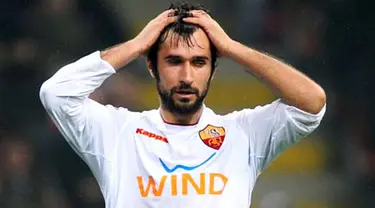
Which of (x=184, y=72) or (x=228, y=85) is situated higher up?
(x=184, y=72)

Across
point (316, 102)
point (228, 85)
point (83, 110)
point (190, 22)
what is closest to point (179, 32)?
point (190, 22)

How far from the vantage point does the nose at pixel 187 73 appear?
365cm

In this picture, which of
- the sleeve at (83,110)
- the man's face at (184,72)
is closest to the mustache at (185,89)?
the man's face at (184,72)

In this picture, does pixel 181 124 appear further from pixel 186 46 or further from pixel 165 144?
pixel 186 46

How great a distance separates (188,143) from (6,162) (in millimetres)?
2312

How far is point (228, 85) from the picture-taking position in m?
6.11

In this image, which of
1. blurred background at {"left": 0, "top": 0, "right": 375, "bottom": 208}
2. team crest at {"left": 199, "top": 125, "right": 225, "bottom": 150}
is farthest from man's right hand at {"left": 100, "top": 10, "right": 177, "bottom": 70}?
blurred background at {"left": 0, "top": 0, "right": 375, "bottom": 208}

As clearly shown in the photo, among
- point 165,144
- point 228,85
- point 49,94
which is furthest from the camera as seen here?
point 228,85

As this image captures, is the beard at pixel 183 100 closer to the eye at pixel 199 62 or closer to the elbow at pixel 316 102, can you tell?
the eye at pixel 199 62

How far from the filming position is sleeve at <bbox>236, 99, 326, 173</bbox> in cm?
368

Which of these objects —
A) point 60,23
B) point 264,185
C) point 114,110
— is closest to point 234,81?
point 264,185

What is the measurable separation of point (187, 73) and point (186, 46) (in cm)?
10

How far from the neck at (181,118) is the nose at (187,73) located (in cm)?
16

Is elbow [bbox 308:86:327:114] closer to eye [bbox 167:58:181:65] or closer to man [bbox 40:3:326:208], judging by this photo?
man [bbox 40:3:326:208]
